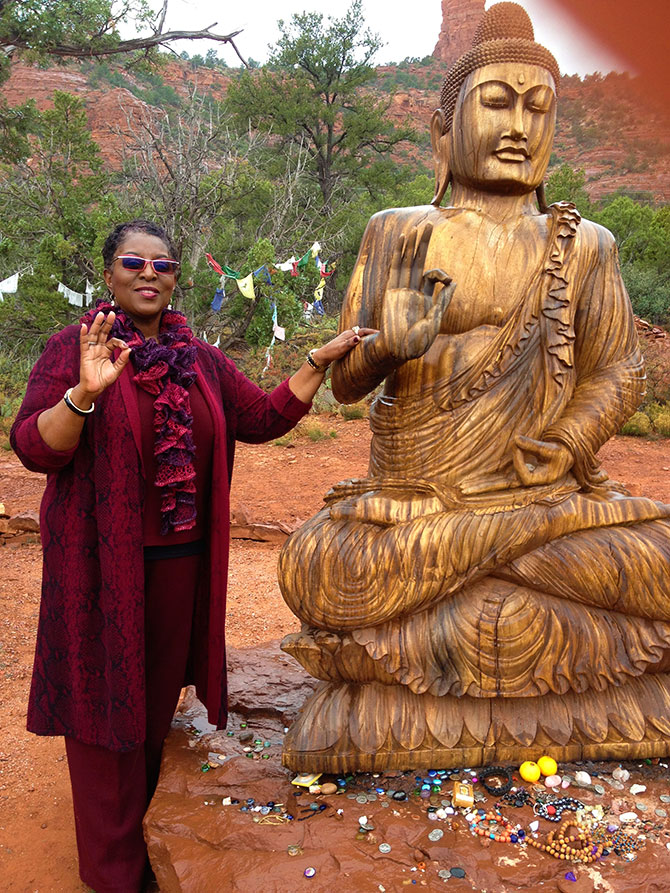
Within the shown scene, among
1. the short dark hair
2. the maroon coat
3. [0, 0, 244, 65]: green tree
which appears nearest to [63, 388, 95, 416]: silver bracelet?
the maroon coat

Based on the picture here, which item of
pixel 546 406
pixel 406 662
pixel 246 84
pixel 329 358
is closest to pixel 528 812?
pixel 406 662

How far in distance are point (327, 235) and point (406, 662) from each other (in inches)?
471

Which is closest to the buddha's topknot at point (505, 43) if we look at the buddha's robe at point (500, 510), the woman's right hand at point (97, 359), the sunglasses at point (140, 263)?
the buddha's robe at point (500, 510)

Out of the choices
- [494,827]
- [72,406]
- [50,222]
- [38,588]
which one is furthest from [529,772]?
[50,222]

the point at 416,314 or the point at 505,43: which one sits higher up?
the point at 505,43

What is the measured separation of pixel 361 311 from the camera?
7.82 ft

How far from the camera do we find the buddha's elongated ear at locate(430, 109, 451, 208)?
2435 mm

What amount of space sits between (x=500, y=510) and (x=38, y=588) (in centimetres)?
385

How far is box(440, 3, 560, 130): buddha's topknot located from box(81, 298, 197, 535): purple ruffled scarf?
1.32 meters

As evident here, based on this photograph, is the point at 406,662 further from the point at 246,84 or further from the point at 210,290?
the point at 246,84

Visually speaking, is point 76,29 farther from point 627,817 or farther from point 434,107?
point 434,107

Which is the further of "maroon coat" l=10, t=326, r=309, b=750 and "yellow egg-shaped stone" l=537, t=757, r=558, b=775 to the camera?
"yellow egg-shaped stone" l=537, t=757, r=558, b=775

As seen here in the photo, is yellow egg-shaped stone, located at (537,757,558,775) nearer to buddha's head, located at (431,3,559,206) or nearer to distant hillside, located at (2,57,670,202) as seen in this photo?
distant hillside, located at (2,57,670,202)

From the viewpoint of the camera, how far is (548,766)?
2145 millimetres
